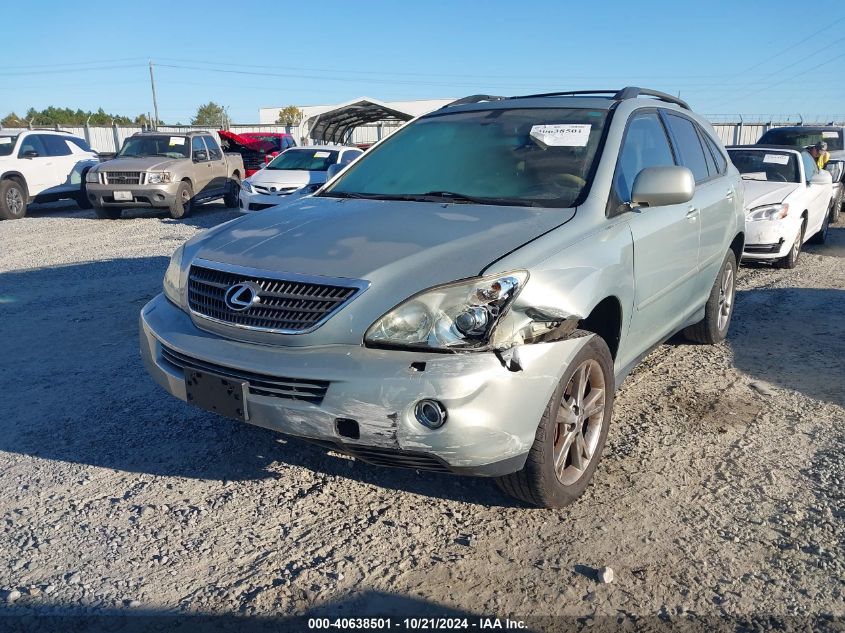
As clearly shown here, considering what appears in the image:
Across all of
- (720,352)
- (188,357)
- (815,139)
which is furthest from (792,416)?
(815,139)

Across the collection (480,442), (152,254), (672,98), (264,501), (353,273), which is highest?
(672,98)

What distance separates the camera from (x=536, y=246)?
114 inches

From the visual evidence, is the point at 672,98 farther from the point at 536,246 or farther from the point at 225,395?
the point at 225,395

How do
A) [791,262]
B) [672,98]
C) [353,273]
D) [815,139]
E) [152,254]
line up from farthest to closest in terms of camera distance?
[815,139] → [152,254] → [791,262] → [672,98] → [353,273]

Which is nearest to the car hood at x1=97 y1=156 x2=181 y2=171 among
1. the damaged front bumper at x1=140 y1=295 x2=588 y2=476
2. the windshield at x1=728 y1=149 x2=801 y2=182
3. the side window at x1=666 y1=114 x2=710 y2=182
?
the windshield at x1=728 y1=149 x2=801 y2=182

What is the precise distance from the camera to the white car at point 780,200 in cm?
836

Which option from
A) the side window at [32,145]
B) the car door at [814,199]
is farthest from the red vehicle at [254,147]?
the car door at [814,199]

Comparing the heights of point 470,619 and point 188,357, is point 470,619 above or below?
below

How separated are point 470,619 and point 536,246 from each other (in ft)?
4.69

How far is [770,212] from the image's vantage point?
837 cm

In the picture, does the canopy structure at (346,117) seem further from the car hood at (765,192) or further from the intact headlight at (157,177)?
the car hood at (765,192)

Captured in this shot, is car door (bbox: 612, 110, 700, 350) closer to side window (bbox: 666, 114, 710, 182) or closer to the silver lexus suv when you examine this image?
the silver lexus suv

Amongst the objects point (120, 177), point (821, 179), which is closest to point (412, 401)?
point (821, 179)

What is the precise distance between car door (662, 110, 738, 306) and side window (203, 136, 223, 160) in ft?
40.1
